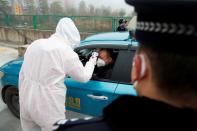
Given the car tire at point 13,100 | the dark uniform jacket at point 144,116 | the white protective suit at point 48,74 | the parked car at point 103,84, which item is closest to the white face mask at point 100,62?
the parked car at point 103,84

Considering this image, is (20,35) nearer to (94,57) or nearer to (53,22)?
(53,22)

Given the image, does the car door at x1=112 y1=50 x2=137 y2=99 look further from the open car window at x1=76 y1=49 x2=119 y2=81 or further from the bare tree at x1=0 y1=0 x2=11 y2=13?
the bare tree at x1=0 y1=0 x2=11 y2=13

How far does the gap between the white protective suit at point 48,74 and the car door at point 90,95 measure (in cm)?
30

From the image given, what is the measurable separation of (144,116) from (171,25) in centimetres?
28

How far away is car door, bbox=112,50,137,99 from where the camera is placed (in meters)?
2.67

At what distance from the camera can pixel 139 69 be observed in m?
0.83

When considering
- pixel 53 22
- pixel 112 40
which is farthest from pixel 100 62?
pixel 53 22

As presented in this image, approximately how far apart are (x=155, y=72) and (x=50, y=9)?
18.4 metres

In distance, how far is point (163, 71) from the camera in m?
0.74

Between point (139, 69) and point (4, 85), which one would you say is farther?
point (4, 85)

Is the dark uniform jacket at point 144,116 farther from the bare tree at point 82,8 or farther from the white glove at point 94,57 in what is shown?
the bare tree at point 82,8

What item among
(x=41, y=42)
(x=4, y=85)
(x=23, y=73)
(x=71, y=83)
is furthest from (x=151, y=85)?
(x=4, y=85)

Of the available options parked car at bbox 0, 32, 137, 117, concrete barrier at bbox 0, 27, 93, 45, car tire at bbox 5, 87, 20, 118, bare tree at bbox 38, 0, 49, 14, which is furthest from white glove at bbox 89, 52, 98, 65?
bare tree at bbox 38, 0, 49, 14

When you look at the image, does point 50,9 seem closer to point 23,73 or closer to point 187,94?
point 23,73
